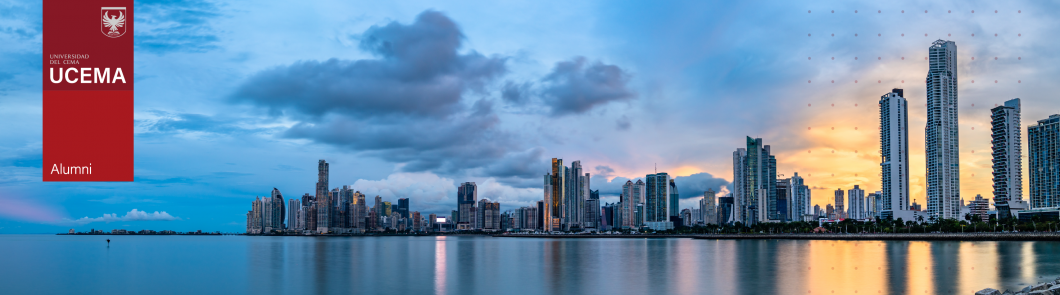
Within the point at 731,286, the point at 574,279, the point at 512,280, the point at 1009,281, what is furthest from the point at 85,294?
the point at 1009,281

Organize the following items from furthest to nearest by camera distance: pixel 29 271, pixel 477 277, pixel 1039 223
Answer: pixel 1039 223
pixel 29 271
pixel 477 277

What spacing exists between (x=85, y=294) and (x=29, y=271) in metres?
35.2

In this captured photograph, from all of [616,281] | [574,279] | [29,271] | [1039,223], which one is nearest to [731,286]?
[616,281]

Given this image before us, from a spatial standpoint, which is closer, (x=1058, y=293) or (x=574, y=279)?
(x=1058, y=293)

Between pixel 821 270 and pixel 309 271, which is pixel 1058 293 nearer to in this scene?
pixel 821 270

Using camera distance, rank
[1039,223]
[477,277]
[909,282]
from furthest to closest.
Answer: [1039,223] < [477,277] < [909,282]

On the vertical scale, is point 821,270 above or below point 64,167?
below

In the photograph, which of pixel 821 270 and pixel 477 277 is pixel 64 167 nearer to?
pixel 477 277

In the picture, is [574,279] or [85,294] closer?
[85,294]

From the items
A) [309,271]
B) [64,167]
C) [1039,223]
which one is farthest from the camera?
[1039,223]

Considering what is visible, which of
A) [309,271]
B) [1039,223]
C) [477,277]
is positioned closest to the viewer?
[477,277]

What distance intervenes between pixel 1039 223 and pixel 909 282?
566 ft

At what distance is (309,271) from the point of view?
74500 millimetres

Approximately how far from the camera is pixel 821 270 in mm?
68812
